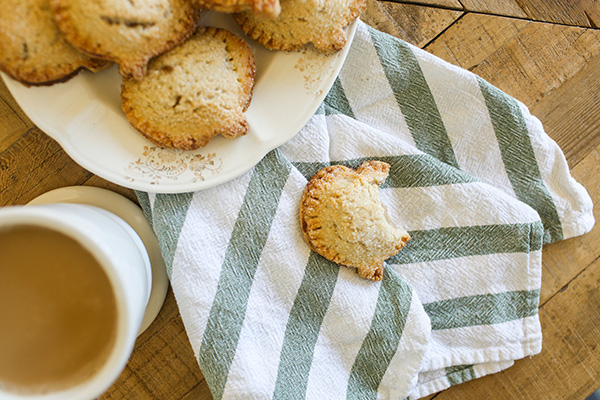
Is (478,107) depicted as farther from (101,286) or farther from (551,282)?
(101,286)

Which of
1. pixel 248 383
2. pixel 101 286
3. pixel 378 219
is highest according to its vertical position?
pixel 378 219

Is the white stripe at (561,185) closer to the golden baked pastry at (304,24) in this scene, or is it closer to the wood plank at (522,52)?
the wood plank at (522,52)

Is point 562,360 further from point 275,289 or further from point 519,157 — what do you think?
point 275,289

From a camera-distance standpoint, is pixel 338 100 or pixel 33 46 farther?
pixel 338 100

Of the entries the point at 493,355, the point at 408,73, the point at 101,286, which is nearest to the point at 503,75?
the point at 408,73

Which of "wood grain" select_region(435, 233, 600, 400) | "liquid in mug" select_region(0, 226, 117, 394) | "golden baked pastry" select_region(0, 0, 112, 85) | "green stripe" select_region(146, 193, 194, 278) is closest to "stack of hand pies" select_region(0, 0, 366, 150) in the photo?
"golden baked pastry" select_region(0, 0, 112, 85)

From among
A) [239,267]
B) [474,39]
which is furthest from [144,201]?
[474,39]
